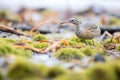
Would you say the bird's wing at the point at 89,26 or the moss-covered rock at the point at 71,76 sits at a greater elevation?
the bird's wing at the point at 89,26

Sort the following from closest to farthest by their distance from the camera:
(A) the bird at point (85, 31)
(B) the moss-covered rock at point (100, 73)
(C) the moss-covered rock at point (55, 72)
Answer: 1. (B) the moss-covered rock at point (100, 73)
2. (C) the moss-covered rock at point (55, 72)
3. (A) the bird at point (85, 31)

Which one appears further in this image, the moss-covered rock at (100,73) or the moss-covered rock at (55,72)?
the moss-covered rock at (55,72)

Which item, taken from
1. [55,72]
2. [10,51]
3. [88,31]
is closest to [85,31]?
[88,31]

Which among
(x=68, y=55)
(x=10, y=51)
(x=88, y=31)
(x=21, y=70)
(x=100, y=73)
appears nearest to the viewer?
(x=100, y=73)

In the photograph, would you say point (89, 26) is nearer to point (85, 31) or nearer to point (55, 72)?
point (85, 31)

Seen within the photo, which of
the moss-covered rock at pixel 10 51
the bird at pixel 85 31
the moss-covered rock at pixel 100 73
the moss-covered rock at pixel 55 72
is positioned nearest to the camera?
the moss-covered rock at pixel 100 73

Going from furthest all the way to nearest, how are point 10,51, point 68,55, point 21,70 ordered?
1. point 68,55
2. point 10,51
3. point 21,70

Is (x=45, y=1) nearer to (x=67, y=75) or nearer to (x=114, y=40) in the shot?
(x=114, y=40)

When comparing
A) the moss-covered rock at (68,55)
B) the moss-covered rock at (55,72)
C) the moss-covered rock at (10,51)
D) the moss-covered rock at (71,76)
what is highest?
the moss-covered rock at (10,51)

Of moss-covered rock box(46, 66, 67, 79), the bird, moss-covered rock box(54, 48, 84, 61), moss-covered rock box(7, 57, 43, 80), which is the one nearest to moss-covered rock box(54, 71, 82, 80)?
moss-covered rock box(46, 66, 67, 79)

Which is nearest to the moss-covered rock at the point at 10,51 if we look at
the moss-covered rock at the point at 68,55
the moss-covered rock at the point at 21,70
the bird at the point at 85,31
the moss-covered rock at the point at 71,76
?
the moss-covered rock at the point at 68,55

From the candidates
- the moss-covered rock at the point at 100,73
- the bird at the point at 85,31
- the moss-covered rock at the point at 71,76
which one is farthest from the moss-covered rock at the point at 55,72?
the bird at the point at 85,31

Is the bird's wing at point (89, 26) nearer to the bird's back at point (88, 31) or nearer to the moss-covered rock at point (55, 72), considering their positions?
the bird's back at point (88, 31)
